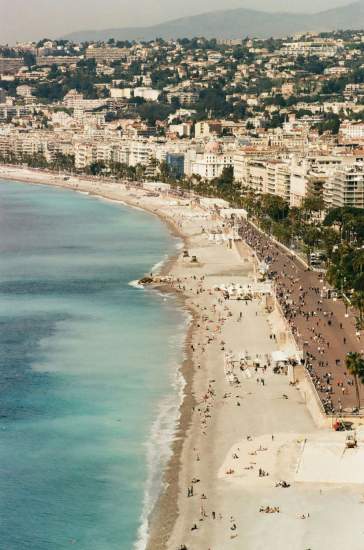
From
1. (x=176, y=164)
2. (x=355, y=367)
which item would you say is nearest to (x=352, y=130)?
(x=176, y=164)

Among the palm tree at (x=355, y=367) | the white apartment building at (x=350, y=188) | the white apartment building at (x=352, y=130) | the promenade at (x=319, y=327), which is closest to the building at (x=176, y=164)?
the white apartment building at (x=352, y=130)

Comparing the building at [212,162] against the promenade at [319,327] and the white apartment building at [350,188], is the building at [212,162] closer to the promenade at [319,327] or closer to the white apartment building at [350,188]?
the white apartment building at [350,188]

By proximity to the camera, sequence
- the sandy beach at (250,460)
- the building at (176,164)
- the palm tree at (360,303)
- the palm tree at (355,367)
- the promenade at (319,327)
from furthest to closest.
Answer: the building at (176,164) → the palm tree at (360,303) → the promenade at (319,327) → the palm tree at (355,367) → the sandy beach at (250,460)

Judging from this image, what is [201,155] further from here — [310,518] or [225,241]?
[310,518]

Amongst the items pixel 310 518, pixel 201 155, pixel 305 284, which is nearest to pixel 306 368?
pixel 310 518

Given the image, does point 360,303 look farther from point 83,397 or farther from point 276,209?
point 276,209

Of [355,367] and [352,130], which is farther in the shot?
[352,130]
